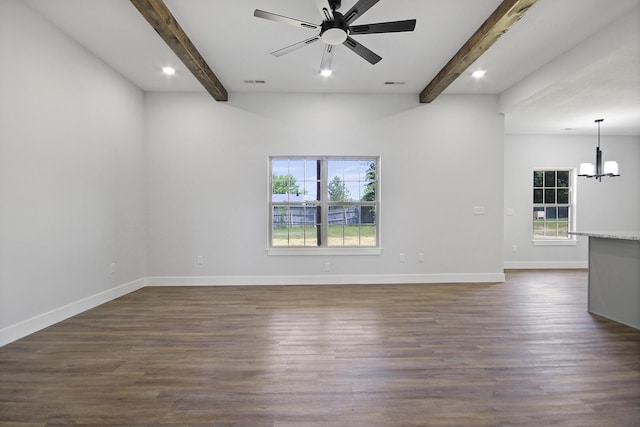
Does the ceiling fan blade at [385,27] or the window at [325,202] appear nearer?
the ceiling fan blade at [385,27]

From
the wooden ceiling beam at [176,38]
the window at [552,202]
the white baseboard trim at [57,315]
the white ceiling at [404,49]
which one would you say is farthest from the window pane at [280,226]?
the window at [552,202]

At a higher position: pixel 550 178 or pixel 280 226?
pixel 550 178

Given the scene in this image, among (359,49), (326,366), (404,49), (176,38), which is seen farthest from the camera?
(404,49)

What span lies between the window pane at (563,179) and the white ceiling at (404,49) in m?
1.68

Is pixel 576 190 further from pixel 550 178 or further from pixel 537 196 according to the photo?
pixel 537 196

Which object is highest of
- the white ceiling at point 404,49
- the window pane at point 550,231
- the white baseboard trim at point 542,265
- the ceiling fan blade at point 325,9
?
the white ceiling at point 404,49

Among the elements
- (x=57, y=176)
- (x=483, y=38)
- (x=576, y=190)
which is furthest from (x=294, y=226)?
(x=576, y=190)

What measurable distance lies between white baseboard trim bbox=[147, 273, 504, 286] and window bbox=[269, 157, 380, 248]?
1.69ft

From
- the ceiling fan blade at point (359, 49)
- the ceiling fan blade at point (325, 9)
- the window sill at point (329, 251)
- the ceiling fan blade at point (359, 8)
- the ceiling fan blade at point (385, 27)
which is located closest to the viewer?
the ceiling fan blade at point (359, 8)

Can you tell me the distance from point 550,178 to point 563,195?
0.46m

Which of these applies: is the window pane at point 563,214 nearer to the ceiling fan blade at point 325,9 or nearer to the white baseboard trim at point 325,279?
the white baseboard trim at point 325,279

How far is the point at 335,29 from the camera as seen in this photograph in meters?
2.55

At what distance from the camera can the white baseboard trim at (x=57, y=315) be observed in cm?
262

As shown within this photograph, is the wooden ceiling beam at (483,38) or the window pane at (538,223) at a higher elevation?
the wooden ceiling beam at (483,38)
